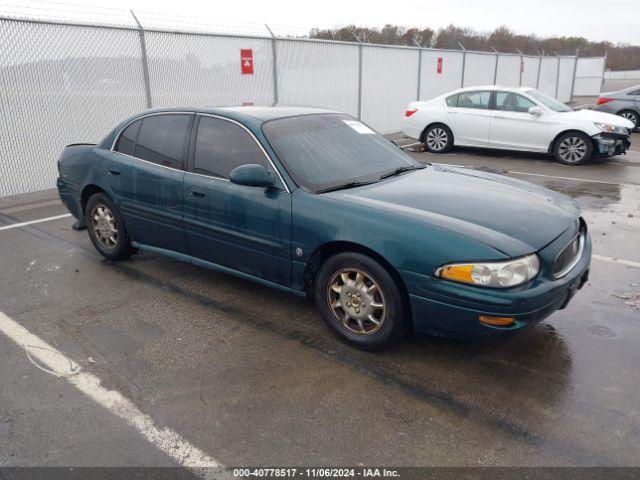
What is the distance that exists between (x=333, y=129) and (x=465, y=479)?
2904mm

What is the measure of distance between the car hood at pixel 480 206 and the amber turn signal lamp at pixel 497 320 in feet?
1.23

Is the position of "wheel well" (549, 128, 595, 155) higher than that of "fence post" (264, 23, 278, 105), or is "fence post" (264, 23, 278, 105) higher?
"fence post" (264, 23, 278, 105)

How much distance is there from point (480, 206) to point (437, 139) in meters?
9.10

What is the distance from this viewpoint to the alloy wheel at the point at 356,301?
11.1 feet

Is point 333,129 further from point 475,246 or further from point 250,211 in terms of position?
point 475,246

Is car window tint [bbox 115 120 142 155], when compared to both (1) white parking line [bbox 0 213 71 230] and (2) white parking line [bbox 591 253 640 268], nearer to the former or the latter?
(1) white parking line [bbox 0 213 71 230]

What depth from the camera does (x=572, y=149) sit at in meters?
10.6

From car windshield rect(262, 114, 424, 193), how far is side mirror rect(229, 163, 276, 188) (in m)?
0.19

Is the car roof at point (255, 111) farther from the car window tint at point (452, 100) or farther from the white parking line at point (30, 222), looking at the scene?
the car window tint at point (452, 100)

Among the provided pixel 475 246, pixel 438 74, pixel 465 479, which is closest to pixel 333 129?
pixel 475 246

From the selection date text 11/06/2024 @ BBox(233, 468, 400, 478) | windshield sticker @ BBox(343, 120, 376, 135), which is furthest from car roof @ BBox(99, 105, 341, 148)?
date text 11/06/2024 @ BBox(233, 468, 400, 478)

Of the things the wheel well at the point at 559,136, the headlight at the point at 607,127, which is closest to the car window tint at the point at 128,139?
the wheel well at the point at 559,136

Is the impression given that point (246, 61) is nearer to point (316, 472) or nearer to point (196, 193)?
point (196, 193)

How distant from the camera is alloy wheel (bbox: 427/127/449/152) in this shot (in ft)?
39.8
